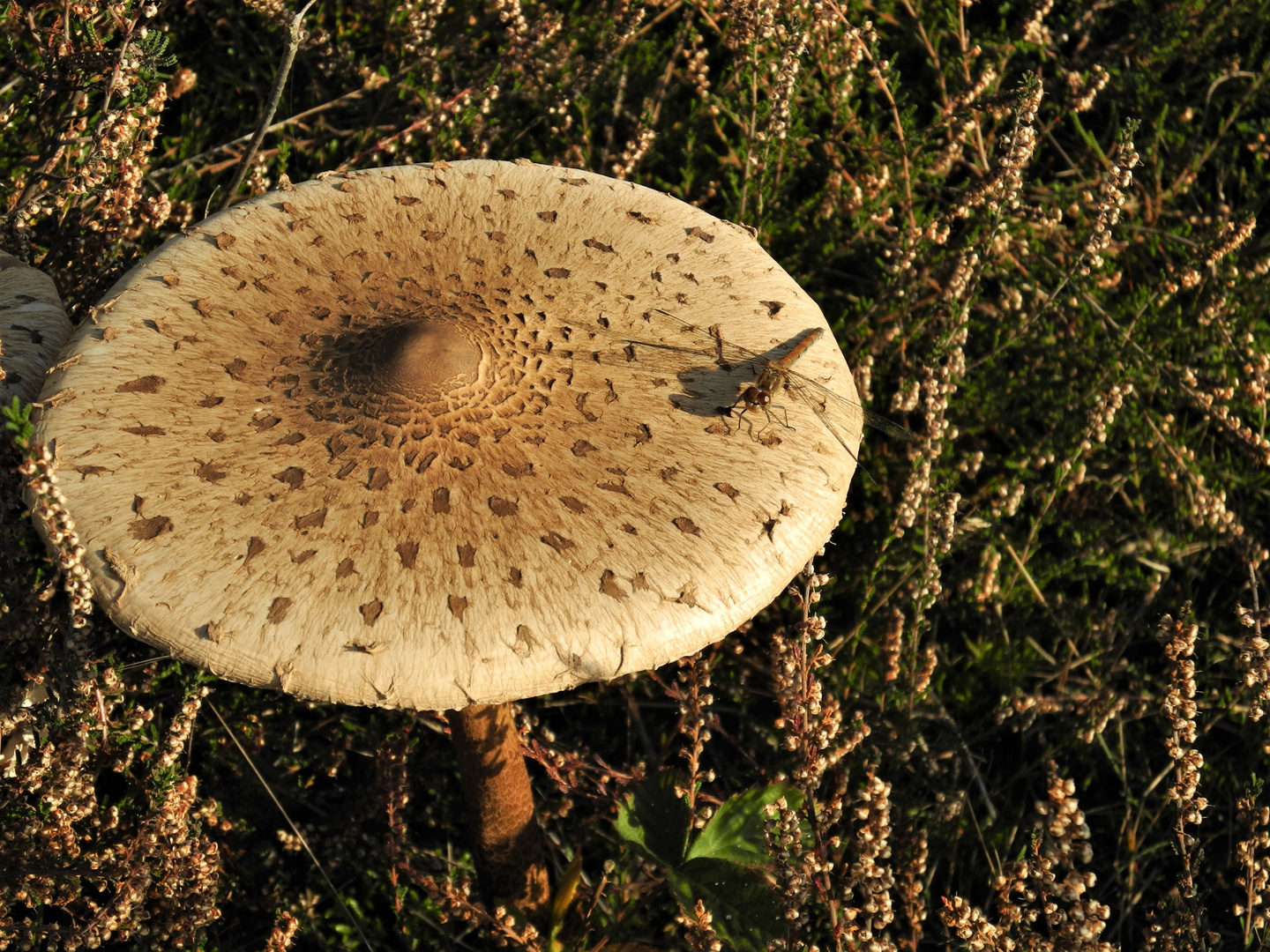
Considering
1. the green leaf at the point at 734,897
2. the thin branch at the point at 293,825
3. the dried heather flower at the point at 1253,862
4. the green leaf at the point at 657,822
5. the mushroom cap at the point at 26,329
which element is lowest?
the thin branch at the point at 293,825

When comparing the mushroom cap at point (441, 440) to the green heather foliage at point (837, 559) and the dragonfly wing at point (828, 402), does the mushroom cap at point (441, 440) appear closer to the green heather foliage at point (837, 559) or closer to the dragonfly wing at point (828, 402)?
the dragonfly wing at point (828, 402)

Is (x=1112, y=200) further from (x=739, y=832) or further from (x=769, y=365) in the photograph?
(x=739, y=832)

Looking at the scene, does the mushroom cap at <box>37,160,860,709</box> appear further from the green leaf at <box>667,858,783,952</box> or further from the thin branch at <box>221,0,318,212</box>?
the green leaf at <box>667,858,783,952</box>

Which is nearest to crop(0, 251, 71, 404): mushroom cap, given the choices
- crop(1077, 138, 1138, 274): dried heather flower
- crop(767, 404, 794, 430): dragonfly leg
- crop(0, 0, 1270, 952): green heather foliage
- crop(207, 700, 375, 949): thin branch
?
crop(0, 0, 1270, 952): green heather foliage

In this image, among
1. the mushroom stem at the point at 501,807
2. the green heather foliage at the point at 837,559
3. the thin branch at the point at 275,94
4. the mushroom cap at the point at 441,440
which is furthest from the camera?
the thin branch at the point at 275,94

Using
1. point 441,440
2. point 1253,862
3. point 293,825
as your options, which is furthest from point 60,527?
point 1253,862

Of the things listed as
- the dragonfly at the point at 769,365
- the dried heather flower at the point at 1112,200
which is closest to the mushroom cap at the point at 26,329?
the dragonfly at the point at 769,365
